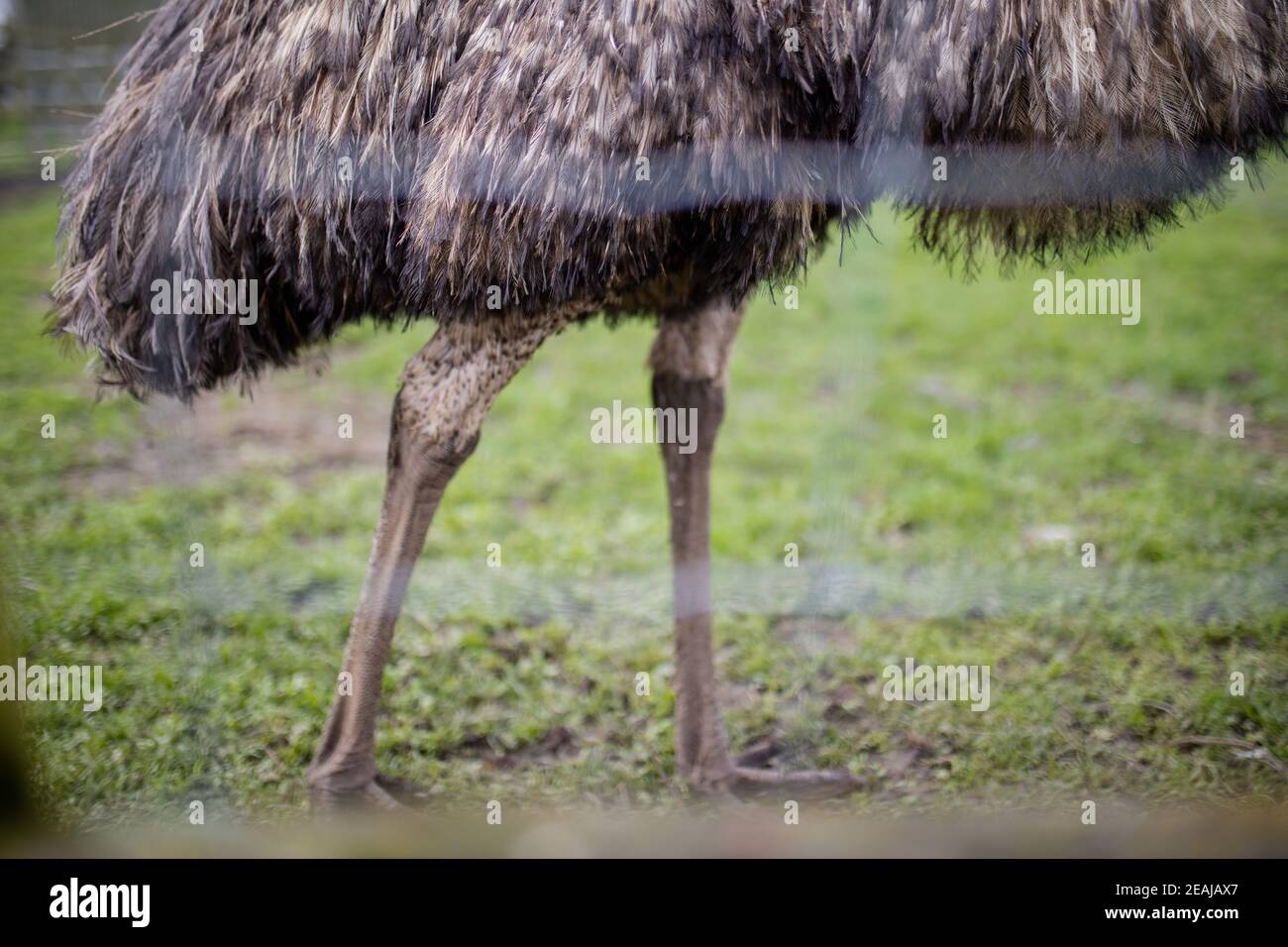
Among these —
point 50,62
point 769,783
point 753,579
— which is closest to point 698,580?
point 769,783

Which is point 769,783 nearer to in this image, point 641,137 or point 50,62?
point 641,137

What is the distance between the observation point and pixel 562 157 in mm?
1880

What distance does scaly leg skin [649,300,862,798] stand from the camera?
283cm

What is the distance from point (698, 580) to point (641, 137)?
53.3 inches

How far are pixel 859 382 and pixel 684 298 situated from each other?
3132mm

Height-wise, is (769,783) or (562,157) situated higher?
(562,157)

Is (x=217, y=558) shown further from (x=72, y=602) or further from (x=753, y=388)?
(x=753, y=388)

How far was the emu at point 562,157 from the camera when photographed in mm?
1879

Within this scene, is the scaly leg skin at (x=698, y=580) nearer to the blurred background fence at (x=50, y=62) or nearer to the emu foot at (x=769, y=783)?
the emu foot at (x=769, y=783)

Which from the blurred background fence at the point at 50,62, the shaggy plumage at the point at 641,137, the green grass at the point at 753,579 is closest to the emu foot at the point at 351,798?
the green grass at the point at 753,579

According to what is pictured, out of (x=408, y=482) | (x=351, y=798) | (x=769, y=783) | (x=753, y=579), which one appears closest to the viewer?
(x=408, y=482)

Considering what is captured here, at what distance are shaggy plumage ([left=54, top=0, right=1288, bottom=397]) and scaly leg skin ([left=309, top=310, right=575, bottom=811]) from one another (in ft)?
0.46
